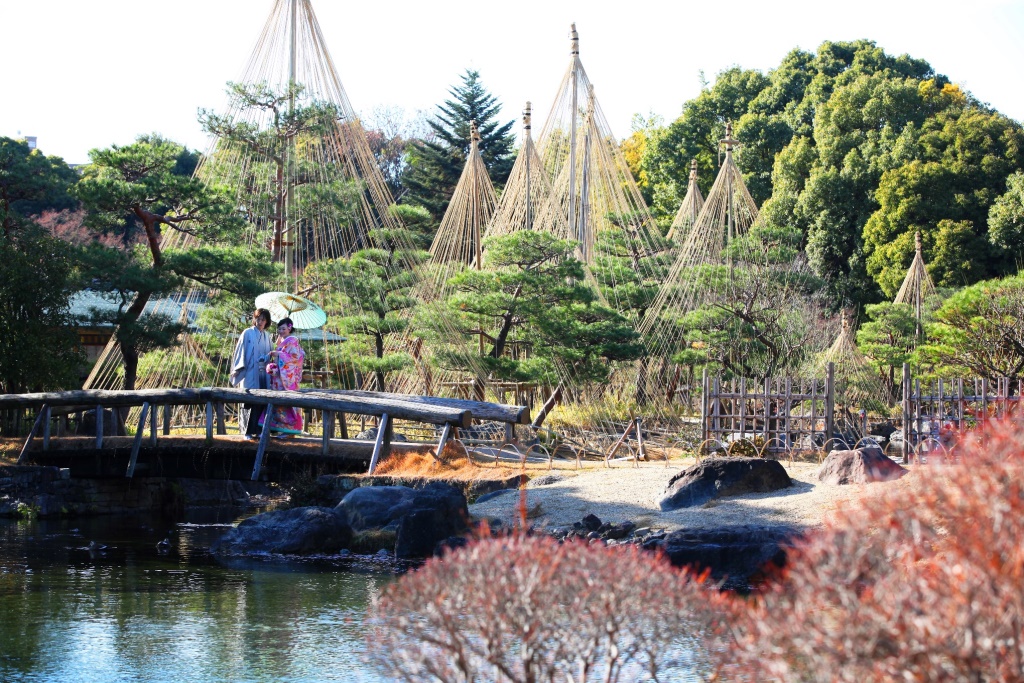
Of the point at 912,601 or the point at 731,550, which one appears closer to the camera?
the point at 912,601

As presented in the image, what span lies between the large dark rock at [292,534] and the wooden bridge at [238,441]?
138 centimetres

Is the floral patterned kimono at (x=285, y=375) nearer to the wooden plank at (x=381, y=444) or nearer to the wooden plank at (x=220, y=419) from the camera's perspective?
the wooden plank at (x=220, y=419)

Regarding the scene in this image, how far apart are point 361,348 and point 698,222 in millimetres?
6349

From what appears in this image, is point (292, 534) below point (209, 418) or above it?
below

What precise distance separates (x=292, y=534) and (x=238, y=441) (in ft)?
8.31

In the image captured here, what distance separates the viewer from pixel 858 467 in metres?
9.54

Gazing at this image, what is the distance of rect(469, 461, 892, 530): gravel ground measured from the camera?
8781 mm

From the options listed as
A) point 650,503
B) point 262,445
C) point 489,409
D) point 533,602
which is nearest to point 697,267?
point 489,409

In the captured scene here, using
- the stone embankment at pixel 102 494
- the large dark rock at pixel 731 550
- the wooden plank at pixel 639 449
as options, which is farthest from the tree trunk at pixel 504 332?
the large dark rock at pixel 731 550

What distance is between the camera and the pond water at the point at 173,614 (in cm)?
564

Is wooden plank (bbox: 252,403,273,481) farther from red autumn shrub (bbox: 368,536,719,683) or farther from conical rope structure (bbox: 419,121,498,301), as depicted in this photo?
conical rope structure (bbox: 419,121,498,301)

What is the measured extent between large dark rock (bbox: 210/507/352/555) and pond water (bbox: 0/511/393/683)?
25 centimetres

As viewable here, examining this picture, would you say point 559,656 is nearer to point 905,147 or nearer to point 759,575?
point 759,575

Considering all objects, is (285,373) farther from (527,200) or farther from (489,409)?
(527,200)
